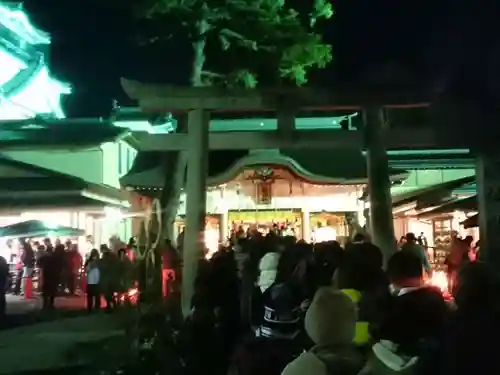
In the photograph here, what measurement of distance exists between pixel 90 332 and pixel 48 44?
19380mm

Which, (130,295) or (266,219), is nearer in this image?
(130,295)

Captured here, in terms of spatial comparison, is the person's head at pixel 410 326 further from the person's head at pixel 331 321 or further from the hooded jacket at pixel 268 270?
the hooded jacket at pixel 268 270

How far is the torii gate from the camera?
11516 millimetres

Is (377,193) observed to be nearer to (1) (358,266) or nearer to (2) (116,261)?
(1) (358,266)

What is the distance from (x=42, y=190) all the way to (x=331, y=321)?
18.3m

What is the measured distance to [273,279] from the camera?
6512 mm

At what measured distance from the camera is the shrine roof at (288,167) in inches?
781

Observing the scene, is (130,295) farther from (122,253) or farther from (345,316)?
(345,316)

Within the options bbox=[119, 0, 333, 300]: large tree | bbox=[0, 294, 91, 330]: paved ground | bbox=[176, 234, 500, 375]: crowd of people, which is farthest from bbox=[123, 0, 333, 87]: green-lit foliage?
bbox=[176, 234, 500, 375]: crowd of people

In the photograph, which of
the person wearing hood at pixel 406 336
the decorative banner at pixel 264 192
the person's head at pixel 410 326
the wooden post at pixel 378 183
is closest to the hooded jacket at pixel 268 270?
the person wearing hood at pixel 406 336

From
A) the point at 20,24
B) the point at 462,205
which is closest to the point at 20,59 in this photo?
the point at 20,24

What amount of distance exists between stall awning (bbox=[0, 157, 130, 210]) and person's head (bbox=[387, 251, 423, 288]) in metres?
16.3

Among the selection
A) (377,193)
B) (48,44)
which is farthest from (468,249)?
(48,44)

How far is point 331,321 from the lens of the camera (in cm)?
362
